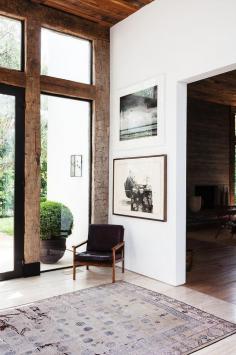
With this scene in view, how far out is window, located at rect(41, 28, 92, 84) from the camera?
5359 mm

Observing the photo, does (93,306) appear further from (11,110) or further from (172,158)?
(11,110)

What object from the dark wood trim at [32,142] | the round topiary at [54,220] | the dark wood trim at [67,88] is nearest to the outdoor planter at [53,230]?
the round topiary at [54,220]

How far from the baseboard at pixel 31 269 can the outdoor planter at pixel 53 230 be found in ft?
1.12

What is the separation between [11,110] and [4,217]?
159 cm

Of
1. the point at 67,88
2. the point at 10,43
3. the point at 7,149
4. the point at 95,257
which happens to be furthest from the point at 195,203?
the point at 10,43

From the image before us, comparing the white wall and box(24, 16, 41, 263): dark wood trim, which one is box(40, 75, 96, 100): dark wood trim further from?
the white wall

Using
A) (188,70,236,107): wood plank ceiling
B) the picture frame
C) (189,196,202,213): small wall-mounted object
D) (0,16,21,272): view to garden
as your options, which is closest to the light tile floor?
(0,16,21,272): view to garden

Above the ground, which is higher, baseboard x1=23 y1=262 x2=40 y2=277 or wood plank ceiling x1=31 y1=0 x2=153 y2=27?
wood plank ceiling x1=31 y1=0 x2=153 y2=27

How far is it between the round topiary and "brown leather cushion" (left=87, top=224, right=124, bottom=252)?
0.58 m

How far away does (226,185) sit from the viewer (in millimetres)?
10438

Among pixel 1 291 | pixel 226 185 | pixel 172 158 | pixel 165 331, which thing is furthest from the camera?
pixel 226 185

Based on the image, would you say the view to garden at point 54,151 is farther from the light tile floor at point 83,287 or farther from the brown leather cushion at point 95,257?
the brown leather cushion at point 95,257

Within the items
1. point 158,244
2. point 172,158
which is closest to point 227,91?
point 172,158

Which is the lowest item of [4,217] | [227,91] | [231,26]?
[4,217]
